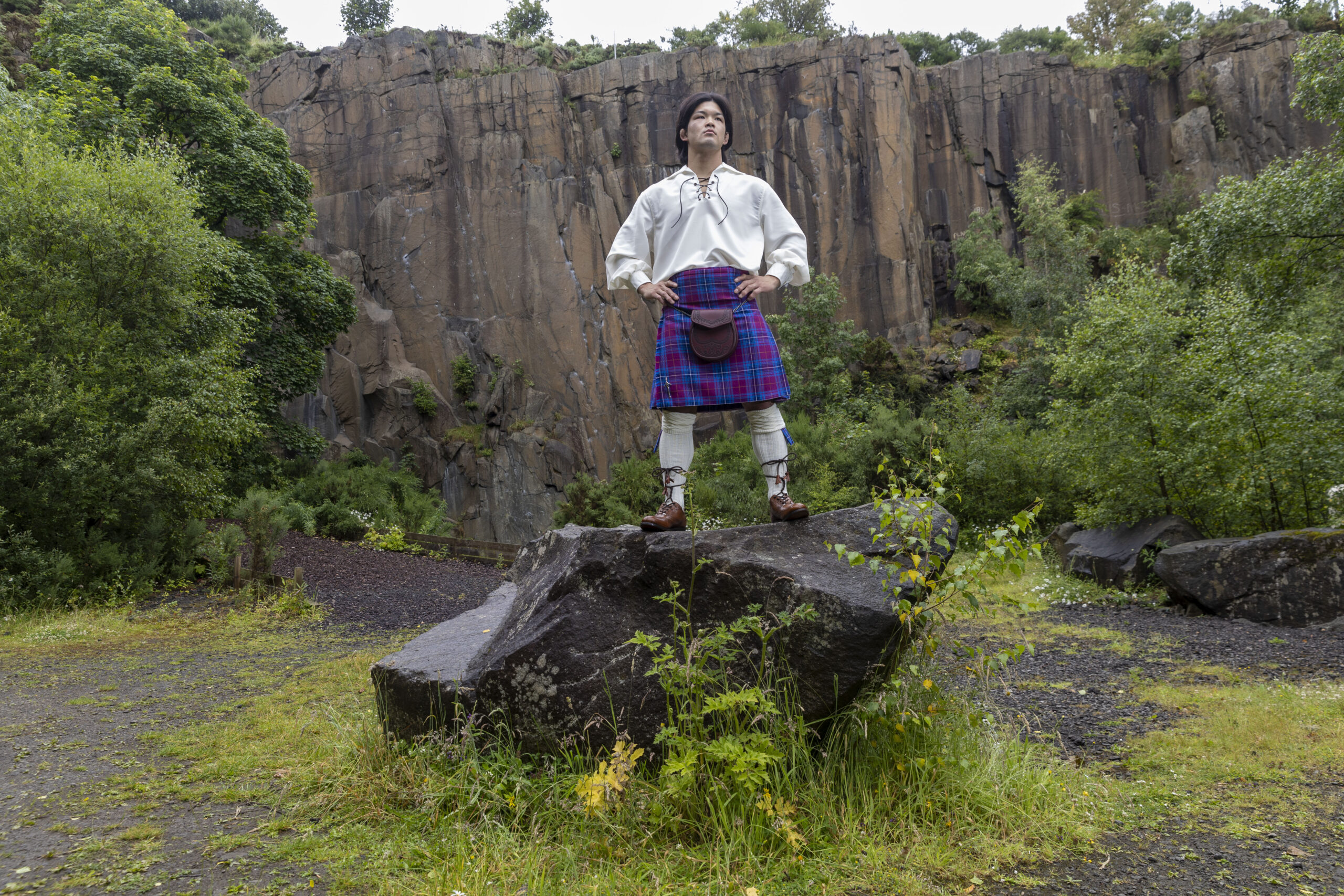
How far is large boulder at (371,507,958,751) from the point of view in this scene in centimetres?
321

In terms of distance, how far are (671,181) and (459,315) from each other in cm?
2290

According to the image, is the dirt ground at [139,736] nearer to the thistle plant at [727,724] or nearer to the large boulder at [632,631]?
the large boulder at [632,631]

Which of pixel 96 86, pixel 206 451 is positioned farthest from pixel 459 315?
pixel 206 451

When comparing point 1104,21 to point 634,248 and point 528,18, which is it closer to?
point 528,18

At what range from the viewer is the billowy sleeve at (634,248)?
412cm

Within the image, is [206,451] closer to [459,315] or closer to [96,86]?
[96,86]

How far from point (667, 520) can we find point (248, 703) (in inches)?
132

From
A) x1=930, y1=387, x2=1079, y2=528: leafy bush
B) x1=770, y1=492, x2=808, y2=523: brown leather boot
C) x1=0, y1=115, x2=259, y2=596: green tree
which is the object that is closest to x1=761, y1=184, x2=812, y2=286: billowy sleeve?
x1=770, y1=492, x2=808, y2=523: brown leather boot

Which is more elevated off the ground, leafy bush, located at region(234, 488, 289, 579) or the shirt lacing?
the shirt lacing

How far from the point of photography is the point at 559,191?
2603 cm

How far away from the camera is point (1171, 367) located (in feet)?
30.7

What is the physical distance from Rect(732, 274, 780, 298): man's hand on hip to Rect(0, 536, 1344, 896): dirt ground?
2.43m

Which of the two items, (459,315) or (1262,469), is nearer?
(1262,469)

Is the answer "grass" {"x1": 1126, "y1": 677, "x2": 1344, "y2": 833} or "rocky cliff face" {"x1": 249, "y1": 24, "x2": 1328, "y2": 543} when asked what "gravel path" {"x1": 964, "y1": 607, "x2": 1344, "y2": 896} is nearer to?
"grass" {"x1": 1126, "y1": 677, "x2": 1344, "y2": 833}
